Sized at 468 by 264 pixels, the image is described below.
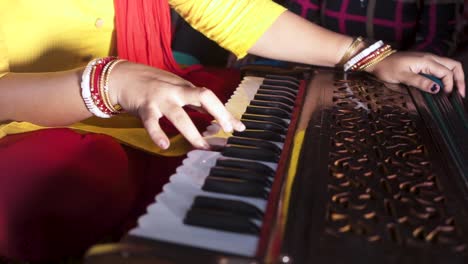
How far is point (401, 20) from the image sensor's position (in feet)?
5.08

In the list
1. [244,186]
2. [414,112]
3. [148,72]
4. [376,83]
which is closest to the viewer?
[244,186]

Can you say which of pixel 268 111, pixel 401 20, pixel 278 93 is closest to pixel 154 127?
pixel 268 111

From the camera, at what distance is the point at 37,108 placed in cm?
89

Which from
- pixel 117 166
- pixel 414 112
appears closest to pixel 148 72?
pixel 117 166

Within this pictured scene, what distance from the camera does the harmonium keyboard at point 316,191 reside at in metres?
0.56

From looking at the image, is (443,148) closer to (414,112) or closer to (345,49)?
(414,112)

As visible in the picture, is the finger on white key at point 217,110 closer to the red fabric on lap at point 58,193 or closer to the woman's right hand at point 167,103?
the woman's right hand at point 167,103

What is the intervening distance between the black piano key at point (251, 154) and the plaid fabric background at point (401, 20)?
939 mm

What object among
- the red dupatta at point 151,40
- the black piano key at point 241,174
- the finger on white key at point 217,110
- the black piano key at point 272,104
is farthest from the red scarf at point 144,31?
the black piano key at point 241,174

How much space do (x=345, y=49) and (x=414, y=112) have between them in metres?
0.31

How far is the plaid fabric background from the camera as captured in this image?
1512mm

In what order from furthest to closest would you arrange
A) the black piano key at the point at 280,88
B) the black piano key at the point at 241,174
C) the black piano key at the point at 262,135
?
the black piano key at the point at 280,88, the black piano key at the point at 262,135, the black piano key at the point at 241,174

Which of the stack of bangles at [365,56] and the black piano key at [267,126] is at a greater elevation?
the stack of bangles at [365,56]

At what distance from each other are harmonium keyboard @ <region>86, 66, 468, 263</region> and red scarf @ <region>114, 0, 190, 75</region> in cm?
29
